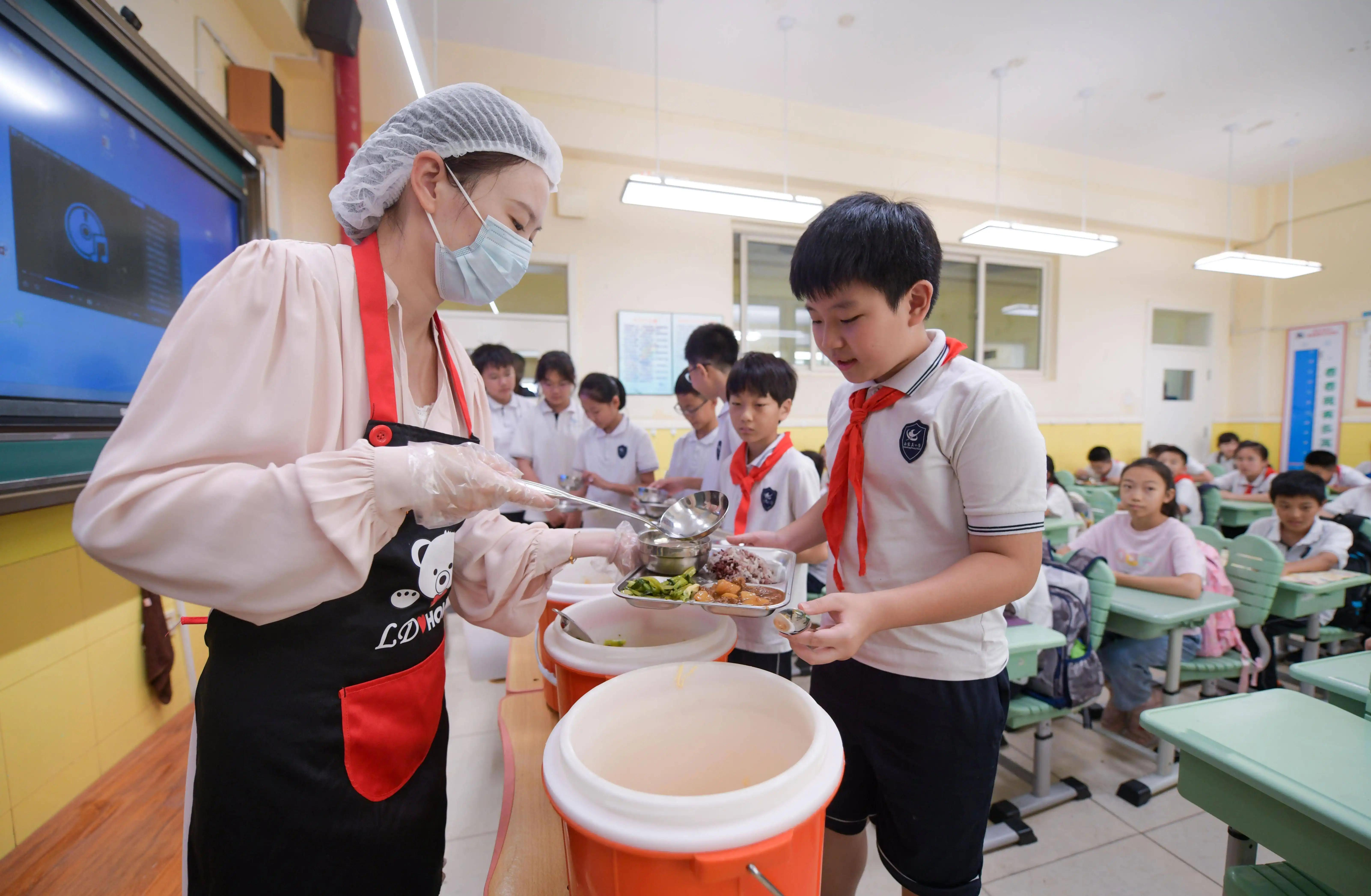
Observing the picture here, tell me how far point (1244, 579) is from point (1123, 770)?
45.1 inches

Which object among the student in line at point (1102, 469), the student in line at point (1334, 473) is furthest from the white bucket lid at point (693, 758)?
the student in line at point (1102, 469)

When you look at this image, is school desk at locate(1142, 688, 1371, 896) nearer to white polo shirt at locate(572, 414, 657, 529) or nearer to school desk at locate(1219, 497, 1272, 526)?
white polo shirt at locate(572, 414, 657, 529)

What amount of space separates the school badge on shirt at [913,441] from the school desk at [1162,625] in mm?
1859

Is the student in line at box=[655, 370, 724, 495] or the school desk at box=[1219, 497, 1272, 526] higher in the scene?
the student in line at box=[655, 370, 724, 495]

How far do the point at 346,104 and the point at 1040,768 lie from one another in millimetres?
5806

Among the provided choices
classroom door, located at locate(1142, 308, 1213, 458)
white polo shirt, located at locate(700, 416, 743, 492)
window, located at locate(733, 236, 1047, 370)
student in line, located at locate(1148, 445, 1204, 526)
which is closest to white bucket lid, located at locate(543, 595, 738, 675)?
white polo shirt, located at locate(700, 416, 743, 492)

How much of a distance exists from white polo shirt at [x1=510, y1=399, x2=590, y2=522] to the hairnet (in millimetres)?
3189

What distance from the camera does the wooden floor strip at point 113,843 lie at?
1.32 meters

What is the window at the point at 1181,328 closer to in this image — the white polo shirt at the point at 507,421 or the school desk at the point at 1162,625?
the school desk at the point at 1162,625

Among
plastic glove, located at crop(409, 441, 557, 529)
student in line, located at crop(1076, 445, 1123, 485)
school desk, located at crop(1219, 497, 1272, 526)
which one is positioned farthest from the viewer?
student in line, located at crop(1076, 445, 1123, 485)

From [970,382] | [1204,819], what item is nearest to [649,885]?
[970,382]

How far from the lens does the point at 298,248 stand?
81cm

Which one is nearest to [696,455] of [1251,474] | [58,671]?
[58,671]

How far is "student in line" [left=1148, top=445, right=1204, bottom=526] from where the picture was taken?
4.53 metres
